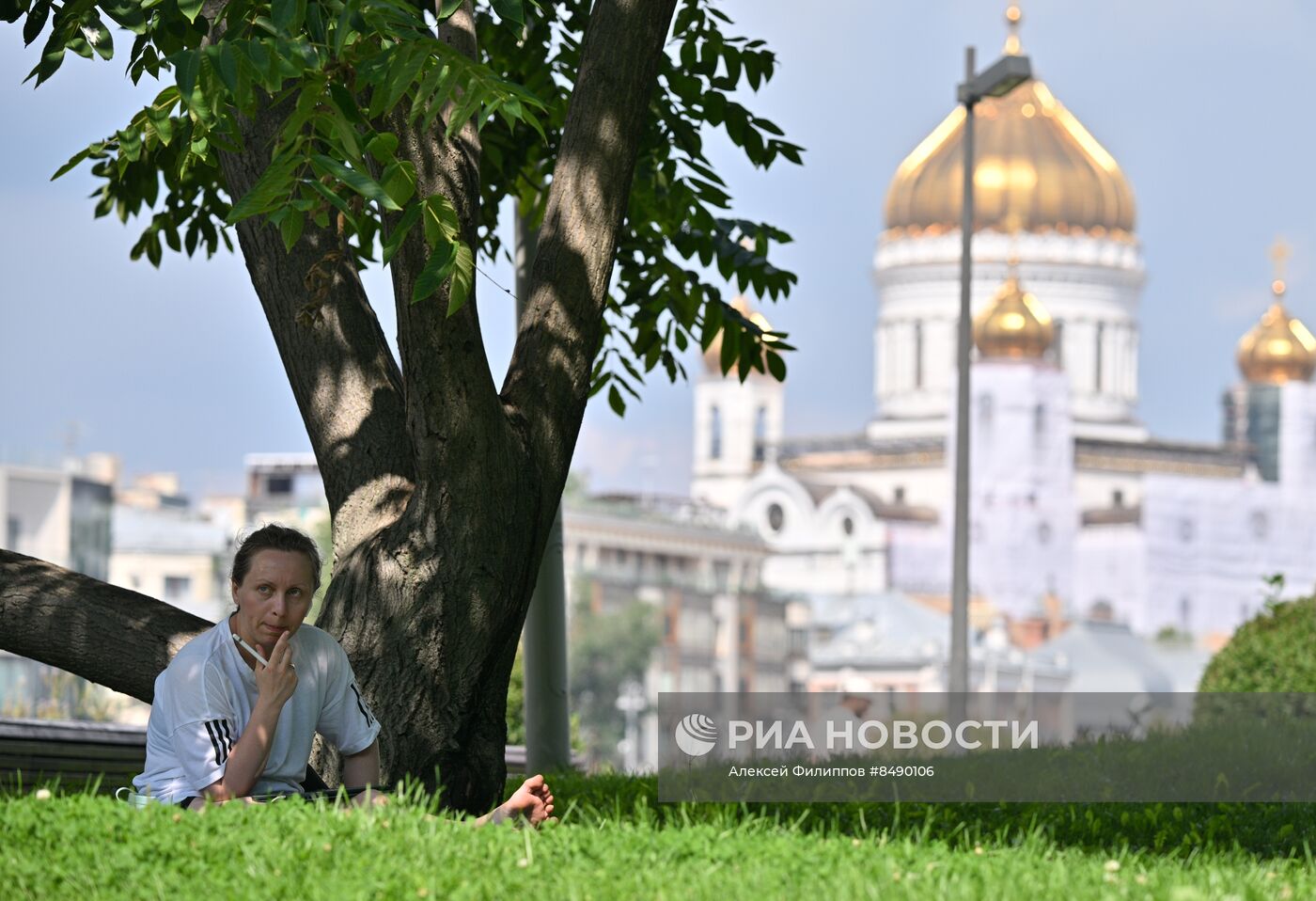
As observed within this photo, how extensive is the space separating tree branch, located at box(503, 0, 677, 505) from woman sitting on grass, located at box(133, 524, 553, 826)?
0.94 metres

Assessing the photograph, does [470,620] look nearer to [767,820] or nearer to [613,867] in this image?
[767,820]

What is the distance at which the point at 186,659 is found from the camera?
4.31 metres

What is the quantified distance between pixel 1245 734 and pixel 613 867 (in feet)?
15.2

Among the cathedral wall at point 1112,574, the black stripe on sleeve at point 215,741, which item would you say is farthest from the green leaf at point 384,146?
the cathedral wall at point 1112,574

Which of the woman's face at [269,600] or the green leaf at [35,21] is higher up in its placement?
the green leaf at [35,21]

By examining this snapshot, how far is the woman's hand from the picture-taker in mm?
4242

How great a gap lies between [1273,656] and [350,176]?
27.7 feet

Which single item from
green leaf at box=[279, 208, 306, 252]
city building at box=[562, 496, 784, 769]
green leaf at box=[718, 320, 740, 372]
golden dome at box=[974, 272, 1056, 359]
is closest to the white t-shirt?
green leaf at box=[279, 208, 306, 252]

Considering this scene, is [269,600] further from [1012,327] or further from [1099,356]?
[1099,356]

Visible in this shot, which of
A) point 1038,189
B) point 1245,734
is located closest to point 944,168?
point 1038,189

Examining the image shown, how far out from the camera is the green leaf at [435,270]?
4.34 metres

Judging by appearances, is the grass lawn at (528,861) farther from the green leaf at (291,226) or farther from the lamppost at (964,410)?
the lamppost at (964,410)

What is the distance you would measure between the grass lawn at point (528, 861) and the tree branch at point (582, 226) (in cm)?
118

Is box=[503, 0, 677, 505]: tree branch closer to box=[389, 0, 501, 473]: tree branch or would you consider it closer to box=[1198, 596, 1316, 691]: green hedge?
box=[389, 0, 501, 473]: tree branch
